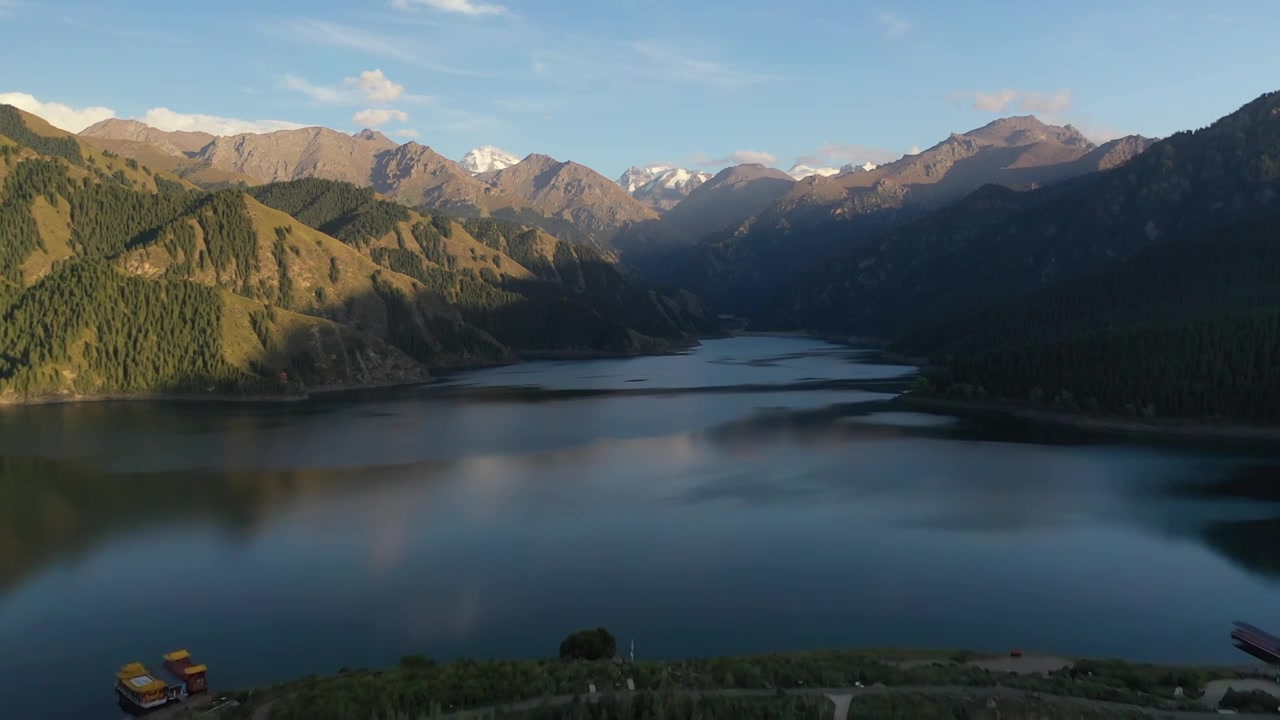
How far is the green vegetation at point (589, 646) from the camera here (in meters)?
44.1

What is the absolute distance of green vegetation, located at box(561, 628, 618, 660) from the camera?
4406cm

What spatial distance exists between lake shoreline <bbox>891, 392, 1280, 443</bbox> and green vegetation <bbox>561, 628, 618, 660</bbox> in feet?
345

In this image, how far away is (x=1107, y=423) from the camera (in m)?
129

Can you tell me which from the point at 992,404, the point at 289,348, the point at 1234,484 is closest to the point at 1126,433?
the point at 992,404

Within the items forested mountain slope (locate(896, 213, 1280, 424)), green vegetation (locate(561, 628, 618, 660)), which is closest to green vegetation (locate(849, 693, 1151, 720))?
green vegetation (locate(561, 628, 618, 660))

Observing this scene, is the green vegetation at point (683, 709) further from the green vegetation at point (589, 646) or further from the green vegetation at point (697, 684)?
the green vegetation at point (589, 646)

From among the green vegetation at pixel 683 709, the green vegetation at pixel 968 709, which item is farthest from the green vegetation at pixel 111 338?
the green vegetation at pixel 968 709

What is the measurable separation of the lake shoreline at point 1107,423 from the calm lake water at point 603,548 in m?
10.7

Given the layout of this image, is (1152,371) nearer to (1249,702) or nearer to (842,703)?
(1249,702)

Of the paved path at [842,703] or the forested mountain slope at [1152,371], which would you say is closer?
the paved path at [842,703]

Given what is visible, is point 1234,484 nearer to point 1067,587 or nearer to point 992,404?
point 1067,587

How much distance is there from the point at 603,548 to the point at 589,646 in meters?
21.7

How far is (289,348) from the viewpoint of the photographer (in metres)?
186

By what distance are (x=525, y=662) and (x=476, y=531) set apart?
30.3 metres
